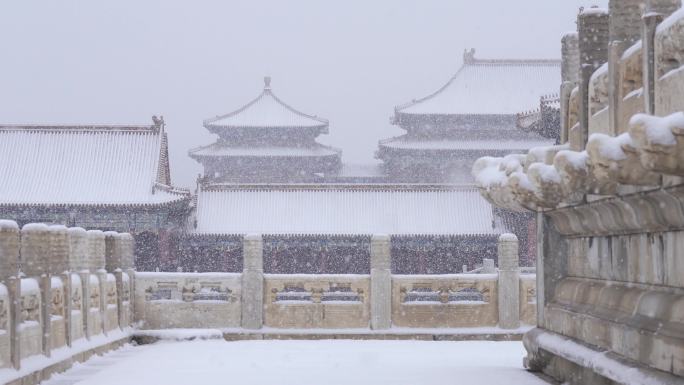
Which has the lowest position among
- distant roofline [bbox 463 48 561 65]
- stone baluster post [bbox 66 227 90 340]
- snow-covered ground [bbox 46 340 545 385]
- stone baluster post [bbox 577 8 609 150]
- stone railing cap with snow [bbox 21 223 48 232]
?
snow-covered ground [bbox 46 340 545 385]

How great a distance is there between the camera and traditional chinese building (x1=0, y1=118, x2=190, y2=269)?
27.4 metres

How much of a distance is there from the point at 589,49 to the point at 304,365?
3.96 meters

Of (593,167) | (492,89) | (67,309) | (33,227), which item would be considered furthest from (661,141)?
(492,89)

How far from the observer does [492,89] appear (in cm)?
4356

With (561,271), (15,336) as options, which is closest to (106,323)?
(15,336)

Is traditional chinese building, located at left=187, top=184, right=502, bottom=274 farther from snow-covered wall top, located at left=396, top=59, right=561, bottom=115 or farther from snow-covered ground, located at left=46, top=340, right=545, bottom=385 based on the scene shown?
snow-covered wall top, located at left=396, top=59, right=561, bottom=115

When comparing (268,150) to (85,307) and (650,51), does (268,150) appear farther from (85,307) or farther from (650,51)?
(650,51)

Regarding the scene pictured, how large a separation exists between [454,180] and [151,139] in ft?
50.0

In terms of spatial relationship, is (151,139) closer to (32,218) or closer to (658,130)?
(32,218)

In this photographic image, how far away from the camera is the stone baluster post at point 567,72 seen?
8320mm

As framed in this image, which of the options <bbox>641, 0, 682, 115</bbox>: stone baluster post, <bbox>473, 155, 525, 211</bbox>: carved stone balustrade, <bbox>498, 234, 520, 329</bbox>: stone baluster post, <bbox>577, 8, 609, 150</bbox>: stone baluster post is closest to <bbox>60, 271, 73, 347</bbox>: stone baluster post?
<bbox>473, 155, 525, 211</bbox>: carved stone balustrade

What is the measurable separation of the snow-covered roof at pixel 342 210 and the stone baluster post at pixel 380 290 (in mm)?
11628

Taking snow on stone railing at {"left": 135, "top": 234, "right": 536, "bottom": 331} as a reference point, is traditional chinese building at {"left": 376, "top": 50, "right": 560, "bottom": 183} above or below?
above

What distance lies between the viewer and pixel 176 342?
13508 mm
